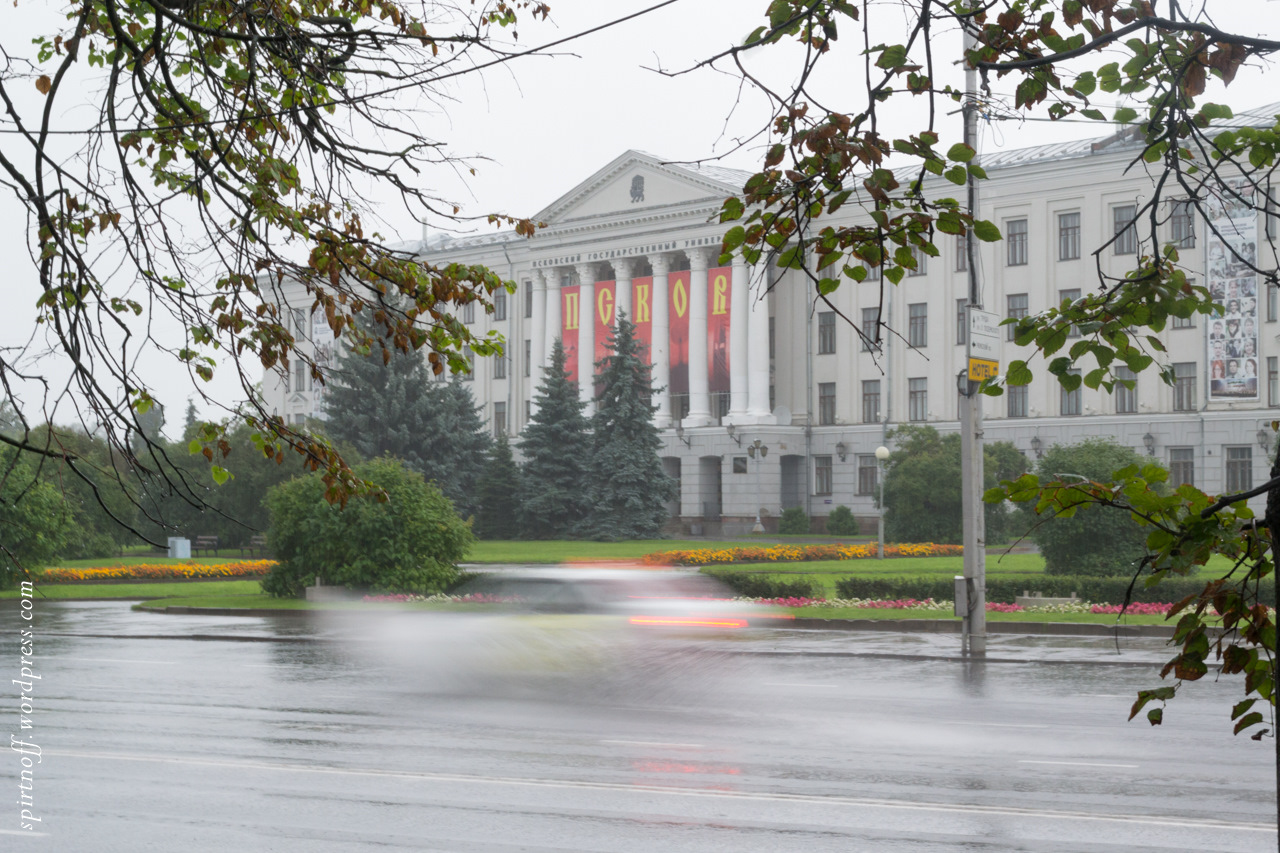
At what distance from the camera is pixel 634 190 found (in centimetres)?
6981

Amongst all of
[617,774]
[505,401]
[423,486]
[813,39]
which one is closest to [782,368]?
[505,401]

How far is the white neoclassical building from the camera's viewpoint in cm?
5406

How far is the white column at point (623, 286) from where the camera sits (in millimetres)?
70438

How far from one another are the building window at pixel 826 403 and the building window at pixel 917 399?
13.9 ft

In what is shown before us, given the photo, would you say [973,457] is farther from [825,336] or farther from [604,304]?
[604,304]

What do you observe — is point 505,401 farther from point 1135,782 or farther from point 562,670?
point 1135,782

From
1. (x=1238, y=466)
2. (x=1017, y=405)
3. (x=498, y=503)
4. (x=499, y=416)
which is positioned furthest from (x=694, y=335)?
(x=1238, y=466)

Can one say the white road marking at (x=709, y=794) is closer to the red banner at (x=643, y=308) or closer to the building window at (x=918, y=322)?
the building window at (x=918, y=322)

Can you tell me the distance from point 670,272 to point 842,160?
65.8 metres

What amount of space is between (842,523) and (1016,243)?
14896mm

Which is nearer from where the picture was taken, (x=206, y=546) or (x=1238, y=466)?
(x=1238, y=466)

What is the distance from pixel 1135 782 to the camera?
9.39 m

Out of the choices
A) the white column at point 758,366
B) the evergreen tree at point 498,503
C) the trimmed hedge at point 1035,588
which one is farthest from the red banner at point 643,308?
the trimmed hedge at point 1035,588

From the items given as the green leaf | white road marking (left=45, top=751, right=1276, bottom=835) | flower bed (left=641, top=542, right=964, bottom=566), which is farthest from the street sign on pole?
flower bed (left=641, top=542, right=964, bottom=566)
